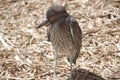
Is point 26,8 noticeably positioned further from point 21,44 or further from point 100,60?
point 100,60

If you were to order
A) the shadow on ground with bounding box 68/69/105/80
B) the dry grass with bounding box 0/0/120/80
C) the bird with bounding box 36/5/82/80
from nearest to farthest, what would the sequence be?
the bird with bounding box 36/5/82/80 → the shadow on ground with bounding box 68/69/105/80 → the dry grass with bounding box 0/0/120/80

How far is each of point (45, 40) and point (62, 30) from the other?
3.00 ft

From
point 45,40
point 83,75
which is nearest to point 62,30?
point 83,75

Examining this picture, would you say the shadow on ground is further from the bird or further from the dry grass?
the bird

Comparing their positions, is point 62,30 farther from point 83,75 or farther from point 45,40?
point 45,40

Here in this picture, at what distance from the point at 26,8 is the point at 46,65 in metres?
1.27

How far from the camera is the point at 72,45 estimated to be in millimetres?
3627

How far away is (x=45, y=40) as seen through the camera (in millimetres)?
4383

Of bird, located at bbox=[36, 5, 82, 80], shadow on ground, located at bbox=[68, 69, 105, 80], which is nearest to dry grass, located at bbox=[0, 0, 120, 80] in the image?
shadow on ground, located at bbox=[68, 69, 105, 80]

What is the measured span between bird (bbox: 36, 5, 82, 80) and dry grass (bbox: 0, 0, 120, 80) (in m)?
0.39

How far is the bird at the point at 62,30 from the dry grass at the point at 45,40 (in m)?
0.39

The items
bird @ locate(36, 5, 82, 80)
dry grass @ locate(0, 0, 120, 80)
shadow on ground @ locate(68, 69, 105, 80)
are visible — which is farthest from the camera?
dry grass @ locate(0, 0, 120, 80)

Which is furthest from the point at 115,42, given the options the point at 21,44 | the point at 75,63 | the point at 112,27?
the point at 21,44

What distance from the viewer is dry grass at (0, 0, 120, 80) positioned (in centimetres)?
395
